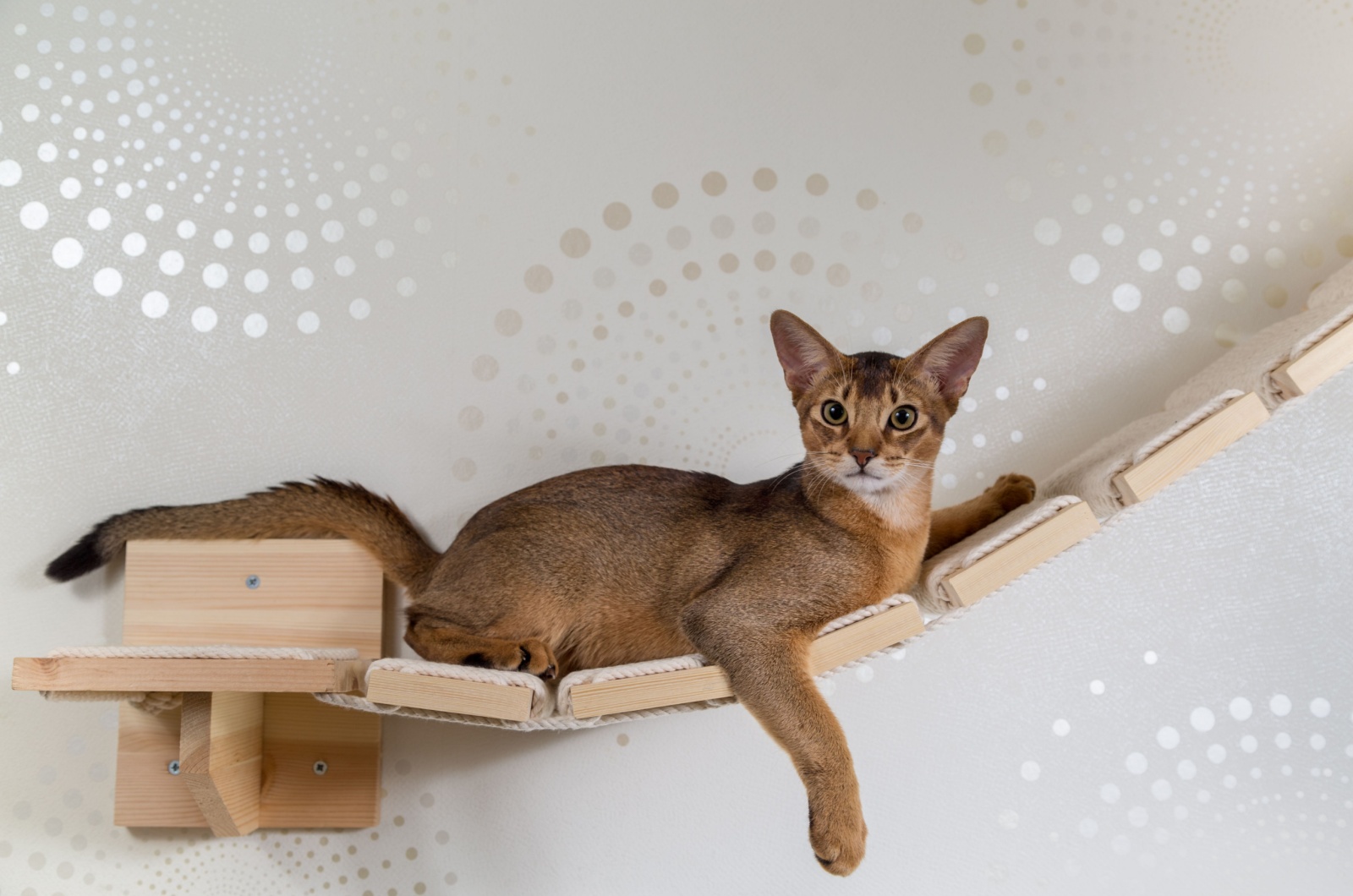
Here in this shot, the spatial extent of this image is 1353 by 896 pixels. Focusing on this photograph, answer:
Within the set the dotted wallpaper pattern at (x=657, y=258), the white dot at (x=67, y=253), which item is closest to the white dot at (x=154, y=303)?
the dotted wallpaper pattern at (x=657, y=258)

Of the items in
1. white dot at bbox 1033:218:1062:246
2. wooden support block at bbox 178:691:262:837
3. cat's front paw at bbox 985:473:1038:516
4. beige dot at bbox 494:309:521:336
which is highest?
white dot at bbox 1033:218:1062:246

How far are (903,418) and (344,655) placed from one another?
802 mm

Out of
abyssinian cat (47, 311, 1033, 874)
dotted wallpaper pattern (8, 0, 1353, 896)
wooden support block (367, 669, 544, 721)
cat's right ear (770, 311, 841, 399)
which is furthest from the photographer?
dotted wallpaper pattern (8, 0, 1353, 896)

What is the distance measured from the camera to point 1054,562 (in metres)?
1.58

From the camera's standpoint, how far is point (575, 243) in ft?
5.38

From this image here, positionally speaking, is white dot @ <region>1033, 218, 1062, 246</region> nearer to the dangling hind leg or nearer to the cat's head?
the cat's head

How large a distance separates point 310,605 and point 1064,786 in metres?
1.28

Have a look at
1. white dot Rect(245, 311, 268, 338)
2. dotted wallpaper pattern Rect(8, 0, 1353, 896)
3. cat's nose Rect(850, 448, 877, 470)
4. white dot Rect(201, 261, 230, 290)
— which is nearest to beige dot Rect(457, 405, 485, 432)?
dotted wallpaper pattern Rect(8, 0, 1353, 896)

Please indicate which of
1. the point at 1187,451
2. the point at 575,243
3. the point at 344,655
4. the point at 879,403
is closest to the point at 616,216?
the point at 575,243

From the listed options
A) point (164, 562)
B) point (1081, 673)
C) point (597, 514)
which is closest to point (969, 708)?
point (1081, 673)

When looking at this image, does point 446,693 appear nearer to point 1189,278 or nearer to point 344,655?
point 344,655

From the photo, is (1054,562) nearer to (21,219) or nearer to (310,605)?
(310,605)

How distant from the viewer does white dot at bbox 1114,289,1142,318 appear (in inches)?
63.8

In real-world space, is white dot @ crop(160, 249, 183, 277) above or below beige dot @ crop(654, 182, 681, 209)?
below
